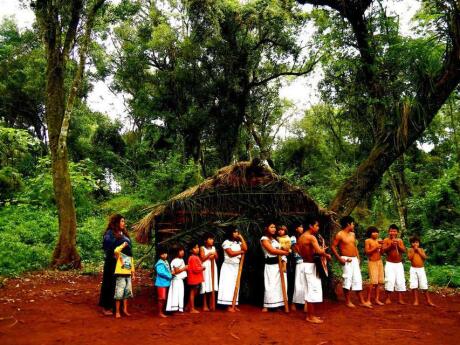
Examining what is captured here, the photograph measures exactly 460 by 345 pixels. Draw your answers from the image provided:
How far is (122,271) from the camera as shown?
6414mm

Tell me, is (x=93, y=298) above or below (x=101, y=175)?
below

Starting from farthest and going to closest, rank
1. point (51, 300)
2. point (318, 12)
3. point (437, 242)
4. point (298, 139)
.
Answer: point (298, 139) < point (318, 12) < point (437, 242) < point (51, 300)

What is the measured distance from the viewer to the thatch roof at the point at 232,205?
7617 millimetres

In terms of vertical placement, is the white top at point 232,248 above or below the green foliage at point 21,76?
below

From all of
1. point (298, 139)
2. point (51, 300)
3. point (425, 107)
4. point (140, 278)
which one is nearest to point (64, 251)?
point (140, 278)

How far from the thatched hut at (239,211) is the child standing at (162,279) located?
26.0 inches

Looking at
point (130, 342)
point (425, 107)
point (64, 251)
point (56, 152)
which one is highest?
point (425, 107)

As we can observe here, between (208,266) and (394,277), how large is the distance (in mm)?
3715

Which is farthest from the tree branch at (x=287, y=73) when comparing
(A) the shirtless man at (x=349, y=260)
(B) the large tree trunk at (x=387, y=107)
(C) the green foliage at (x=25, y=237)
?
(A) the shirtless man at (x=349, y=260)

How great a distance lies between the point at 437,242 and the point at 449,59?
20.9 feet

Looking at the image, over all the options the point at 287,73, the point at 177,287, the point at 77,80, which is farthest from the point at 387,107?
the point at 287,73

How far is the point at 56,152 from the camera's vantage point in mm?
10828

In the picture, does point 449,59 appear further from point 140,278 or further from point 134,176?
point 134,176

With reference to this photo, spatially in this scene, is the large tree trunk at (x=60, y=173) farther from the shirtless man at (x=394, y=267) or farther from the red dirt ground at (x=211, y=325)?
the shirtless man at (x=394, y=267)
